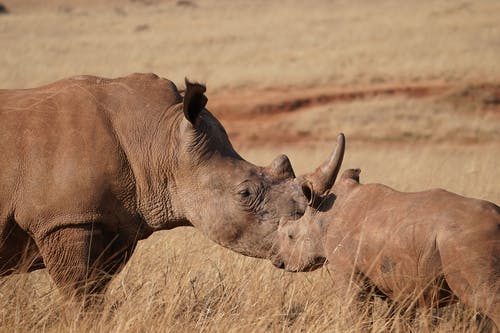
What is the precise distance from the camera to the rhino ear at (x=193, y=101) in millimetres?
6254

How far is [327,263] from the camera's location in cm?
632

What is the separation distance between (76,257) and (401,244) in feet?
6.83

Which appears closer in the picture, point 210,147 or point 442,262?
point 442,262

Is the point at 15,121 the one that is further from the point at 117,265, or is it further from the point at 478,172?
the point at 478,172

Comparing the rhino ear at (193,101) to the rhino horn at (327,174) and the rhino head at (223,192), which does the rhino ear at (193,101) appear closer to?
the rhino head at (223,192)

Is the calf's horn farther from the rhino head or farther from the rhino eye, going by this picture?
the rhino eye

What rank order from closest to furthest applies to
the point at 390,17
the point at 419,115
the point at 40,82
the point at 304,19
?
the point at 419,115 → the point at 40,82 → the point at 390,17 → the point at 304,19

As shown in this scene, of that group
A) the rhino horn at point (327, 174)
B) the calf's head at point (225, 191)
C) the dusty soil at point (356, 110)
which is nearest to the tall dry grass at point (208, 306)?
the calf's head at point (225, 191)

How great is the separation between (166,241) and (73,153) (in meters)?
2.89

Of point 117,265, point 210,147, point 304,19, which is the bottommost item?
point 304,19

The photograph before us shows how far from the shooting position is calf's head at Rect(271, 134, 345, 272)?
6.32 m

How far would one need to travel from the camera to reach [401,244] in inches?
209

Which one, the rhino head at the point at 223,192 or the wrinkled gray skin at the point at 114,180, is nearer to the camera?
the wrinkled gray skin at the point at 114,180

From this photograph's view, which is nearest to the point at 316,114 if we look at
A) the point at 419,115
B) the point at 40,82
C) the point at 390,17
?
the point at 419,115
